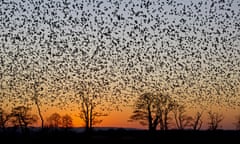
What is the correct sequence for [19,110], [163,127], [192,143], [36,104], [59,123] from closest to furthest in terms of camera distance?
[192,143] → [36,104] → [163,127] → [19,110] → [59,123]

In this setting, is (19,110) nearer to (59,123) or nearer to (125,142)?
(59,123)

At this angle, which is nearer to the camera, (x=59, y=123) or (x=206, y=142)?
(x=206, y=142)

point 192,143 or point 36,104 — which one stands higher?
point 36,104

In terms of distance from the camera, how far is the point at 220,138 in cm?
5172

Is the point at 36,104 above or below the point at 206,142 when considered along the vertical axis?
above

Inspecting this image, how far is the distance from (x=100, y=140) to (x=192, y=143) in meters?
9.55

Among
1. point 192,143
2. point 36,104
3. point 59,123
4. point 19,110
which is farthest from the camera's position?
point 59,123

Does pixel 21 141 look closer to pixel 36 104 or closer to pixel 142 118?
pixel 36 104

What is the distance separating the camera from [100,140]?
166 ft

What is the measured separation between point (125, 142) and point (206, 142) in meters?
8.26

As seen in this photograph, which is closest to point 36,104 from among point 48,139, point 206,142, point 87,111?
point 87,111

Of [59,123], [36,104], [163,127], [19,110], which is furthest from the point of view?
[59,123]

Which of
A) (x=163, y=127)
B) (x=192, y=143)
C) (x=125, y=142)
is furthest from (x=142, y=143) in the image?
(x=163, y=127)

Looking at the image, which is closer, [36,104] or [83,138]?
[83,138]
